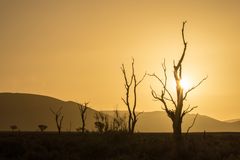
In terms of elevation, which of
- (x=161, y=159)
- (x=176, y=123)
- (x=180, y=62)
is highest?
(x=180, y=62)

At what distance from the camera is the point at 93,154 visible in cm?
3381

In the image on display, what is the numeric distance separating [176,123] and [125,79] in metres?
24.3

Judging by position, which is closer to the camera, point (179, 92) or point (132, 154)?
point (132, 154)

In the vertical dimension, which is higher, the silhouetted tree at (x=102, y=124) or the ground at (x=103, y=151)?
the silhouetted tree at (x=102, y=124)

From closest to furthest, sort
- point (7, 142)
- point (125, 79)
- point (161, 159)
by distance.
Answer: point (161, 159) < point (7, 142) < point (125, 79)

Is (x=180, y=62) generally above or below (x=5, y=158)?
above

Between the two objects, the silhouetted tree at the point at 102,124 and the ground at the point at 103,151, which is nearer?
the ground at the point at 103,151

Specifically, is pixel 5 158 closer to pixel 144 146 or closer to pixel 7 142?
pixel 7 142

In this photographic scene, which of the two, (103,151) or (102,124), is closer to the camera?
(103,151)

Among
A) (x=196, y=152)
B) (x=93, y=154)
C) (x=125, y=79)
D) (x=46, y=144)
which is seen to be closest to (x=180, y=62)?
(x=196, y=152)

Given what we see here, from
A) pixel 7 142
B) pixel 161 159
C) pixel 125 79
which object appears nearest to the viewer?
pixel 161 159

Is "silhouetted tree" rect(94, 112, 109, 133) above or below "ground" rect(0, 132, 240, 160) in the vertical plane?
above

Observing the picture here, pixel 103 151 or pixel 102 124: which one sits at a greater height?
pixel 102 124

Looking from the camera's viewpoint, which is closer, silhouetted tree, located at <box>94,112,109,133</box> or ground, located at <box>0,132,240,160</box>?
ground, located at <box>0,132,240,160</box>
